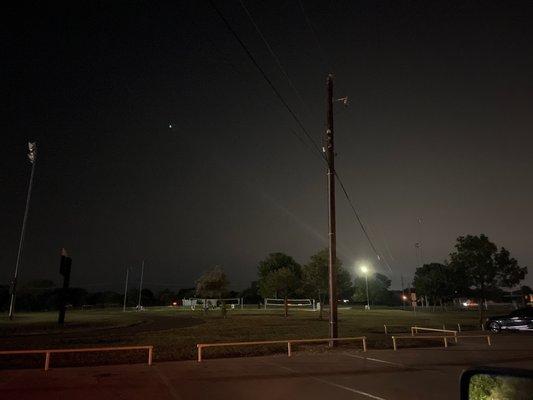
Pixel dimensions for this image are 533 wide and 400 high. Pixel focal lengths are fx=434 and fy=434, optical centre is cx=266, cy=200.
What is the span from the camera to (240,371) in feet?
40.9

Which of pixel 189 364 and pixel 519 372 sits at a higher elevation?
pixel 519 372

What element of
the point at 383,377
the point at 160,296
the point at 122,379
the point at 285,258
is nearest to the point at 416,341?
the point at 383,377

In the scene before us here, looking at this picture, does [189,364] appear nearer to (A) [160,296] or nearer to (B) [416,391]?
(B) [416,391]

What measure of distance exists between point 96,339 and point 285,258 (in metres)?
53.9

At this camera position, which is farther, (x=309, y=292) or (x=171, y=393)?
(x=309, y=292)

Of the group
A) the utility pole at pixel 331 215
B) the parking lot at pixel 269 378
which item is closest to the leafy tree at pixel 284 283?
the utility pole at pixel 331 215

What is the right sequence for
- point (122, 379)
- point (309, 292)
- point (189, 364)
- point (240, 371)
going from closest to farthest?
point (122, 379) < point (240, 371) < point (189, 364) < point (309, 292)

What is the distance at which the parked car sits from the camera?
27.4 metres

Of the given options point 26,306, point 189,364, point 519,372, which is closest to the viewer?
point 519,372

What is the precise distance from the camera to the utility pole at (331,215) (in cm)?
1841

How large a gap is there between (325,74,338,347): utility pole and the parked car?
15894 mm

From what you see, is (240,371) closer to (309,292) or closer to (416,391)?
(416,391)

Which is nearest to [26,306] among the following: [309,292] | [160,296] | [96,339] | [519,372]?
[160,296]

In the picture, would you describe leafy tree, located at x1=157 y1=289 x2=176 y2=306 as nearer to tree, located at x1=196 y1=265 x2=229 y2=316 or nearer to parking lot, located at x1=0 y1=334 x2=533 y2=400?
tree, located at x1=196 y1=265 x2=229 y2=316
